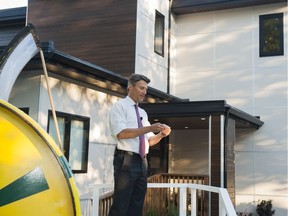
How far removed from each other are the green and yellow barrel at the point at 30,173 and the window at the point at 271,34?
972cm

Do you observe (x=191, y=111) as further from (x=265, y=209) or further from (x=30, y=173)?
(x=30, y=173)

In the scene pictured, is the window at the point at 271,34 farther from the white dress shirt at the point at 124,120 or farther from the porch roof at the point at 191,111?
the white dress shirt at the point at 124,120

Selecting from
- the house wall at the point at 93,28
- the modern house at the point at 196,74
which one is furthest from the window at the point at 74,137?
the house wall at the point at 93,28

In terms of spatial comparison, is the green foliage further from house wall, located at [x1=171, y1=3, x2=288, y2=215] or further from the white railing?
the white railing

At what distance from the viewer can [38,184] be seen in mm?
1794

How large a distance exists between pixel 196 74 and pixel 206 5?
181 cm

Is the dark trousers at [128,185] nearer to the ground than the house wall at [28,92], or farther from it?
nearer to the ground

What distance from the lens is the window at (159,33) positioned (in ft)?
35.1

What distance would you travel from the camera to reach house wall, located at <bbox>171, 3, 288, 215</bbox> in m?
10.6

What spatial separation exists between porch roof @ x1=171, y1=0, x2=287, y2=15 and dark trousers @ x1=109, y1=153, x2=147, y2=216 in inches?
338

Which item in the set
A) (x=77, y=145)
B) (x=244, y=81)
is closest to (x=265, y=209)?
(x=244, y=81)

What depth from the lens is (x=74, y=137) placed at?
7.54 metres

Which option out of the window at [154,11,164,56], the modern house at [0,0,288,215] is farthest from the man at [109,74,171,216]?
the window at [154,11,164,56]

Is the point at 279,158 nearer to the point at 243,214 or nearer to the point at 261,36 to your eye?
the point at 243,214
